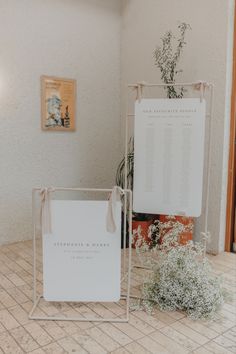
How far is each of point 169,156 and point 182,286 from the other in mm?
991

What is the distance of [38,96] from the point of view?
3.89m

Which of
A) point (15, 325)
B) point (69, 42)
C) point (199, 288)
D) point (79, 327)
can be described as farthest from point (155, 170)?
point (69, 42)

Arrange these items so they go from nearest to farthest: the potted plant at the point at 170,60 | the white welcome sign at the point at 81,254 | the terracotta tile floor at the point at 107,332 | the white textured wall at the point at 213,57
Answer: the terracotta tile floor at the point at 107,332
the white welcome sign at the point at 81,254
the white textured wall at the point at 213,57
the potted plant at the point at 170,60

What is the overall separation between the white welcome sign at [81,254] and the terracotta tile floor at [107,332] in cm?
18

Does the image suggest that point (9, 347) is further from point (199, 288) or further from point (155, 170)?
point (155, 170)

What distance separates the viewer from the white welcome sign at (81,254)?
2305mm

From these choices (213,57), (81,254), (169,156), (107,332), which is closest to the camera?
(107,332)

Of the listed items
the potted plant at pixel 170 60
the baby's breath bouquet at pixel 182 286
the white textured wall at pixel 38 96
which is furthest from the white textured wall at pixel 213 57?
the baby's breath bouquet at pixel 182 286

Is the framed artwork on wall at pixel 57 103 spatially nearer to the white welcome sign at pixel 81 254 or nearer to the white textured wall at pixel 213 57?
the white textured wall at pixel 213 57

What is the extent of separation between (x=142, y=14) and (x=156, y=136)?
216cm

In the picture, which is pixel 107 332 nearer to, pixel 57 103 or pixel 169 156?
pixel 169 156

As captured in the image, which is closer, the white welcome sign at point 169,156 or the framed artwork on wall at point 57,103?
the white welcome sign at point 169,156

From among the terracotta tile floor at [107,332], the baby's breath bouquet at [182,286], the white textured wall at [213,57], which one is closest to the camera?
the terracotta tile floor at [107,332]

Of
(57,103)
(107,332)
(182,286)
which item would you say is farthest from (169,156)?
(57,103)
